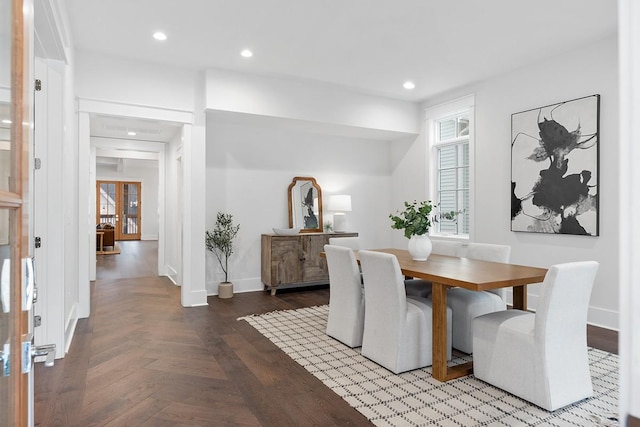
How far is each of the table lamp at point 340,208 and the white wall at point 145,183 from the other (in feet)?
31.7

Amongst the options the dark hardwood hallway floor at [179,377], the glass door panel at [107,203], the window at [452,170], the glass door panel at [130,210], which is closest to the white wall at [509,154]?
the window at [452,170]

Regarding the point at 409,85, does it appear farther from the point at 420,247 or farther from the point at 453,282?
the point at 453,282

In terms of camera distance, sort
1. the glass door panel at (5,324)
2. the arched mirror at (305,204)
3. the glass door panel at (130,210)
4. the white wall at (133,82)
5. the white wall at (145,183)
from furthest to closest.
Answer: the glass door panel at (130,210) < the white wall at (145,183) < the arched mirror at (305,204) < the white wall at (133,82) < the glass door panel at (5,324)

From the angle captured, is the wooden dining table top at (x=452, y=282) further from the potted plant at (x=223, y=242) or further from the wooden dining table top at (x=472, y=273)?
the potted plant at (x=223, y=242)

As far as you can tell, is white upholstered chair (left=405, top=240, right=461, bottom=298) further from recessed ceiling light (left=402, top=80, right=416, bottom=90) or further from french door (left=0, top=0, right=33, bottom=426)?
french door (left=0, top=0, right=33, bottom=426)

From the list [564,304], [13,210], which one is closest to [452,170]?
[564,304]

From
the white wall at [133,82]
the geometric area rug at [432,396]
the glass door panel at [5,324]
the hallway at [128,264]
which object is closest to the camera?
the glass door panel at [5,324]

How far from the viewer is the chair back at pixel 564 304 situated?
2.32 m

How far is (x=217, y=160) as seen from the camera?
5.66 meters

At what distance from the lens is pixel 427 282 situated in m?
4.02

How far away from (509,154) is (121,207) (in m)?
13.3

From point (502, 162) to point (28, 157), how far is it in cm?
514

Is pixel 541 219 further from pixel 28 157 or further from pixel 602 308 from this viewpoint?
pixel 28 157
